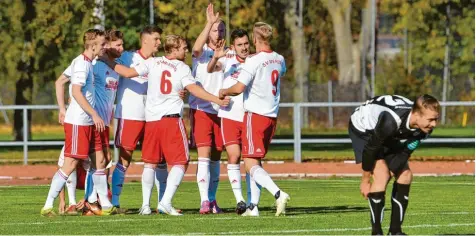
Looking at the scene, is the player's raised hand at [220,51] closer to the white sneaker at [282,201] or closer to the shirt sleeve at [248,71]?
the shirt sleeve at [248,71]

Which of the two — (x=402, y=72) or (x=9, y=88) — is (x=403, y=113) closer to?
(x=402, y=72)

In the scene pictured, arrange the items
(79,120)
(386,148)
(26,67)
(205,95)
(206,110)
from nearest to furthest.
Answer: (386,148) < (205,95) < (79,120) < (206,110) < (26,67)

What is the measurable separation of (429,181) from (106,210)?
8.91m

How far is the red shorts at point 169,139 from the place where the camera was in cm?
1474

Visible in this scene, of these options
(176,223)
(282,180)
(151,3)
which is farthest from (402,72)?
(176,223)

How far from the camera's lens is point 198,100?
1516 centimetres

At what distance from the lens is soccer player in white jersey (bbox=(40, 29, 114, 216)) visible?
14.4m

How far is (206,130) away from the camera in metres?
15.1

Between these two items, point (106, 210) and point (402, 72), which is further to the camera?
point (402, 72)

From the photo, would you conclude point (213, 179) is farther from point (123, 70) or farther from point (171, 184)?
point (123, 70)

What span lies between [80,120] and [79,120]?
0.01 metres

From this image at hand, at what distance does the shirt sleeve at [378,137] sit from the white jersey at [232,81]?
364 centimetres

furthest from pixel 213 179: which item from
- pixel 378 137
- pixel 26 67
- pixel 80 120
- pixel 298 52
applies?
pixel 298 52

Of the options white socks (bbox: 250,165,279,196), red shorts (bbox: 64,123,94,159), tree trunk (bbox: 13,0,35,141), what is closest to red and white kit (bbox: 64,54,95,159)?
red shorts (bbox: 64,123,94,159)
